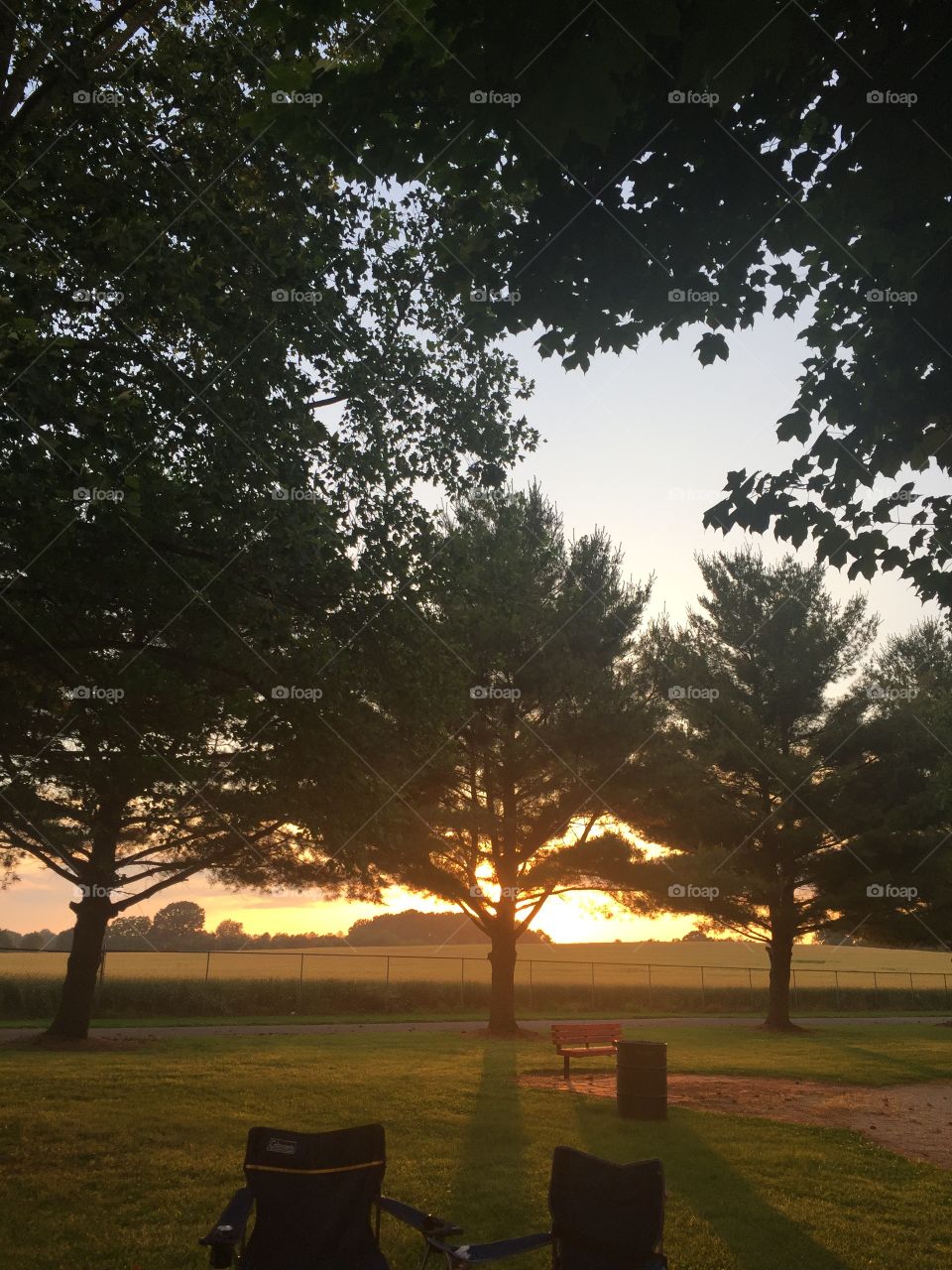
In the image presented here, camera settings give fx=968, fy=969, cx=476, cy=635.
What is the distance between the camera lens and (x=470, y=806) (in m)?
25.8

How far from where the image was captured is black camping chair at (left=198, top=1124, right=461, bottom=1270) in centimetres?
543

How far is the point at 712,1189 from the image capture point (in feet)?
28.1

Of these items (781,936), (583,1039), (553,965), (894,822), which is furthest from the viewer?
(553,965)

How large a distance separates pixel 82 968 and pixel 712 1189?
51.3ft

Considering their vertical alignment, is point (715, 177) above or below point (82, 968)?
above

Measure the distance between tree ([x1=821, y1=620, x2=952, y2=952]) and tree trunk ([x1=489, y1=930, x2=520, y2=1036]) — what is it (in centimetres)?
1112

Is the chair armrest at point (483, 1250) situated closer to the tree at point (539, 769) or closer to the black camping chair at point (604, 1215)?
the black camping chair at point (604, 1215)

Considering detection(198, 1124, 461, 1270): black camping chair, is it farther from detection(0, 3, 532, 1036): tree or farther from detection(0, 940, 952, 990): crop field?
detection(0, 940, 952, 990): crop field

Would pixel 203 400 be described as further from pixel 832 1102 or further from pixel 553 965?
pixel 553 965

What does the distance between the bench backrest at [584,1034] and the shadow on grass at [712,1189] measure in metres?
3.81

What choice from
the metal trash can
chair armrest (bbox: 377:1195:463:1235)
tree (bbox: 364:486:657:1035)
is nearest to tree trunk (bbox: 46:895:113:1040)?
tree (bbox: 364:486:657:1035)

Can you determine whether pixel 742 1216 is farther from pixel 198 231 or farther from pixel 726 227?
pixel 198 231

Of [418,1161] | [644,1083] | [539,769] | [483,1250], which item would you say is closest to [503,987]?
[539,769]

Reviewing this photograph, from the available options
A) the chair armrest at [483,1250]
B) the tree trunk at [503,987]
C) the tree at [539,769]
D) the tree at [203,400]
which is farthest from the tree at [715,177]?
the tree trunk at [503,987]
